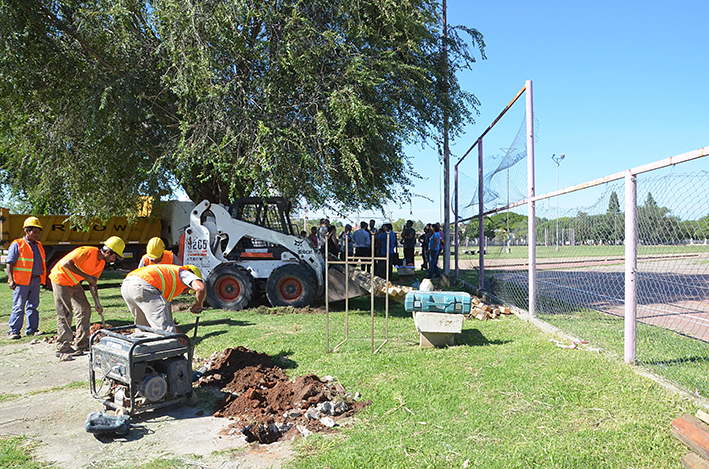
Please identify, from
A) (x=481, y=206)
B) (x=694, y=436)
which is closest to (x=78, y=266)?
(x=694, y=436)

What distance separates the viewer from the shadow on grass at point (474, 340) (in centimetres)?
699

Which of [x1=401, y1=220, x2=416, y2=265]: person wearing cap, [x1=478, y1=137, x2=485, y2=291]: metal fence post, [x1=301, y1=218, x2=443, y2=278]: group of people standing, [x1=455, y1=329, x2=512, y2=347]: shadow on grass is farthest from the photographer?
[x1=401, y1=220, x2=416, y2=265]: person wearing cap

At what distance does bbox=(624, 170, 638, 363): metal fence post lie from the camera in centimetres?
504

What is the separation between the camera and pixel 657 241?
4.94m

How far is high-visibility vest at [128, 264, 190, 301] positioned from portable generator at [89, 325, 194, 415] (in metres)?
0.51

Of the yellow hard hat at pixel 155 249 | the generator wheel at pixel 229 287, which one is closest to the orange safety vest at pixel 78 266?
the yellow hard hat at pixel 155 249

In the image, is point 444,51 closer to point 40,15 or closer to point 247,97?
point 247,97

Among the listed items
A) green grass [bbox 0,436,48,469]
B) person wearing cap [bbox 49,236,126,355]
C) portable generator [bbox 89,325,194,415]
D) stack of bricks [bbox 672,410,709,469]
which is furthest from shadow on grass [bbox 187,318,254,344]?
stack of bricks [bbox 672,410,709,469]

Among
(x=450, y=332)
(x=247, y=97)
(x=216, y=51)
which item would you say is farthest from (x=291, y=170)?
(x=450, y=332)

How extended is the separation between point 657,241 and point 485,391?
211 centimetres

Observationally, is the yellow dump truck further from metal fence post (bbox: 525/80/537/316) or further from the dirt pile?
metal fence post (bbox: 525/80/537/316)

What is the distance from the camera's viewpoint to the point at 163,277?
561cm

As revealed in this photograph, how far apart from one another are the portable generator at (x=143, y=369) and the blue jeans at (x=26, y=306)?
4.43 m

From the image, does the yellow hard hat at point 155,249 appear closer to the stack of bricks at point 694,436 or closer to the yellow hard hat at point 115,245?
the yellow hard hat at point 115,245
